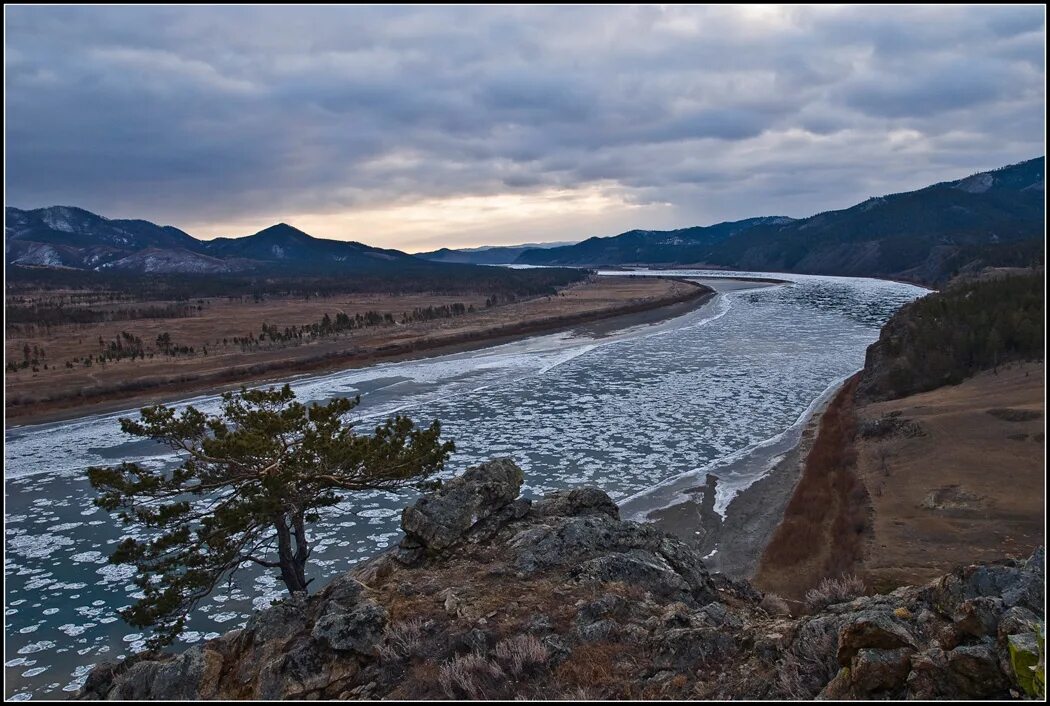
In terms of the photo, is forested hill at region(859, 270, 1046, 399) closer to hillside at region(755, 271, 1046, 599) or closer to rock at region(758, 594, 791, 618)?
hillside at region(755, 271, 1046, 599)

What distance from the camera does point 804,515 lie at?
2084cm

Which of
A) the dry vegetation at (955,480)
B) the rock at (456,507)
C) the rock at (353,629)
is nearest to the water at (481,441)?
the dry vegetation at (955,480)

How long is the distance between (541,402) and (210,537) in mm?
26728

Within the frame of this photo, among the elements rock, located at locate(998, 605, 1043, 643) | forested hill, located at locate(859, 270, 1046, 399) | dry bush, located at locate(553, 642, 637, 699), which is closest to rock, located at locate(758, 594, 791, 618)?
dry bush, located at locate(553, 642, 637, 699)

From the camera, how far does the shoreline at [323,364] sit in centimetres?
3906

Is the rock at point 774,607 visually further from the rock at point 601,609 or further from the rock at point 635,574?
the rock at point 601,609

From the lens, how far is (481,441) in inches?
1172

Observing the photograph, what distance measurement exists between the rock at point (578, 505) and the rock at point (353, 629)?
4.60m

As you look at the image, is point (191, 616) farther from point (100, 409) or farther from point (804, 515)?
point (100, 409)

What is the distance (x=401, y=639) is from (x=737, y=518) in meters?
15.6

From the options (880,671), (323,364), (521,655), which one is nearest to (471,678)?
(521,655)

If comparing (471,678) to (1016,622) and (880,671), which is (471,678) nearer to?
(880,671)

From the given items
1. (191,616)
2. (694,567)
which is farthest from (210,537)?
(694,567)

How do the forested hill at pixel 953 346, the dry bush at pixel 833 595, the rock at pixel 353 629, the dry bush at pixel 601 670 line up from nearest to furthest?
the dry bush at pixel 601 670 → the rock at pixel 353 629 → the dry bush at pixel 833 595 → the forested hill at pixel 953 346
